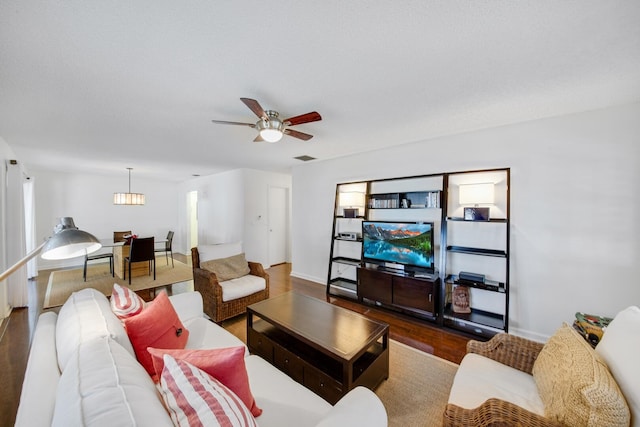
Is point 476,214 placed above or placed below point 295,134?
below

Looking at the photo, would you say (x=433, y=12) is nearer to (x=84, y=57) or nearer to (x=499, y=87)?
(x=499, y=87)

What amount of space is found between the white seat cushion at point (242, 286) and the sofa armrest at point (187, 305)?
→ 70cm

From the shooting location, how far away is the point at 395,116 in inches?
96.4

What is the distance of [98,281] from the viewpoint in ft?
14.6

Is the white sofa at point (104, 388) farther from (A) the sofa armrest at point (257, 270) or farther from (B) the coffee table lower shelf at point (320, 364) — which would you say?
(A) the sofa armrest at point (257, 270)

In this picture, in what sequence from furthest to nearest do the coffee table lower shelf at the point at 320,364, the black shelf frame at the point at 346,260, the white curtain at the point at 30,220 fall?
the white curtain at the point at 30,220 → the black shelf frame at the point at 346,260 → the coffee table lower shelf at the point at 320,364

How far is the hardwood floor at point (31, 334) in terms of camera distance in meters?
1.82

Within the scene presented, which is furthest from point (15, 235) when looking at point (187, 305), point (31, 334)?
point (187, 305)

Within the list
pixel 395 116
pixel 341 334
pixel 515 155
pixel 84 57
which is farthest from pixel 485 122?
pixel 84 57

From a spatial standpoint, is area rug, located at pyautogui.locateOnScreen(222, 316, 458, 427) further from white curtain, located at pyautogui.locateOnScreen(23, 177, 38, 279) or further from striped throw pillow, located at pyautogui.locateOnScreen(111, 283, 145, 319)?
white curtain, located at pyautogui.locateOnScreen(23, 177, 38, 279)

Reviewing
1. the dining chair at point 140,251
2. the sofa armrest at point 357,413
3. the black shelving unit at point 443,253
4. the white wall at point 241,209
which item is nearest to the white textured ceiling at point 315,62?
the black shelving unit at point 443,253

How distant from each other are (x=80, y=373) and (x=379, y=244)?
122 inches

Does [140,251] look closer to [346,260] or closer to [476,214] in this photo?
[346,260]

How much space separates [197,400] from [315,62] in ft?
6.07
